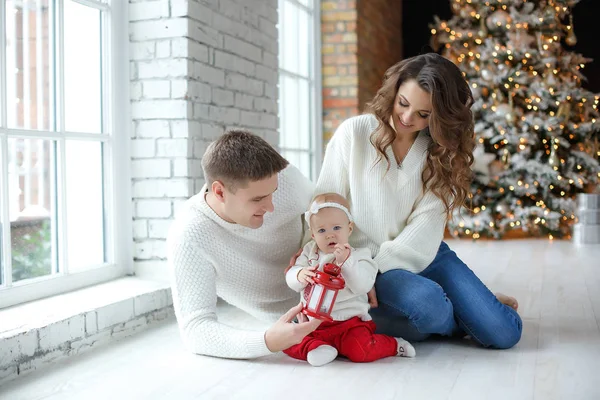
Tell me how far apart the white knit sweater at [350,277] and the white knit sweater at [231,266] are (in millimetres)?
163

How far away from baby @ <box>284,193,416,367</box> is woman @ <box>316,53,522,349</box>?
0.51ft

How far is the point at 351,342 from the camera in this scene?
2.33 m

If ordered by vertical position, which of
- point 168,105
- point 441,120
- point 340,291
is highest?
point 168,105

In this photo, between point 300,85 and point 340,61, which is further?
point 340,61

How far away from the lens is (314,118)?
5336 millimetres

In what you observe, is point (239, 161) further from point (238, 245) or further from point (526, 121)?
point (526, 121)

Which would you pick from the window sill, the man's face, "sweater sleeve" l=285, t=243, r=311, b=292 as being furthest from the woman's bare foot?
the window sill

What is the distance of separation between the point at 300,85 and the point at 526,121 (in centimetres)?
199

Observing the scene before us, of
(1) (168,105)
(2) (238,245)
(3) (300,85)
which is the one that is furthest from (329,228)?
(3) (300,85)

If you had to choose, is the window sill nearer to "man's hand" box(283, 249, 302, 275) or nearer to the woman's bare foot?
"man's hand" box(283, 249, 302, 275)

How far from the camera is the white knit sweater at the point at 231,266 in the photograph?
2.28 m

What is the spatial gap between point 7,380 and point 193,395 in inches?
22.6

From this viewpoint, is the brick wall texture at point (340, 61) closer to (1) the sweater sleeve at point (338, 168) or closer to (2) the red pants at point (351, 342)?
(1) the sweater sleeve at point (338, 168)

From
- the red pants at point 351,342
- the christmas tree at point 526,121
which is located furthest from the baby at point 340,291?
the christmas tree at point 526,121
